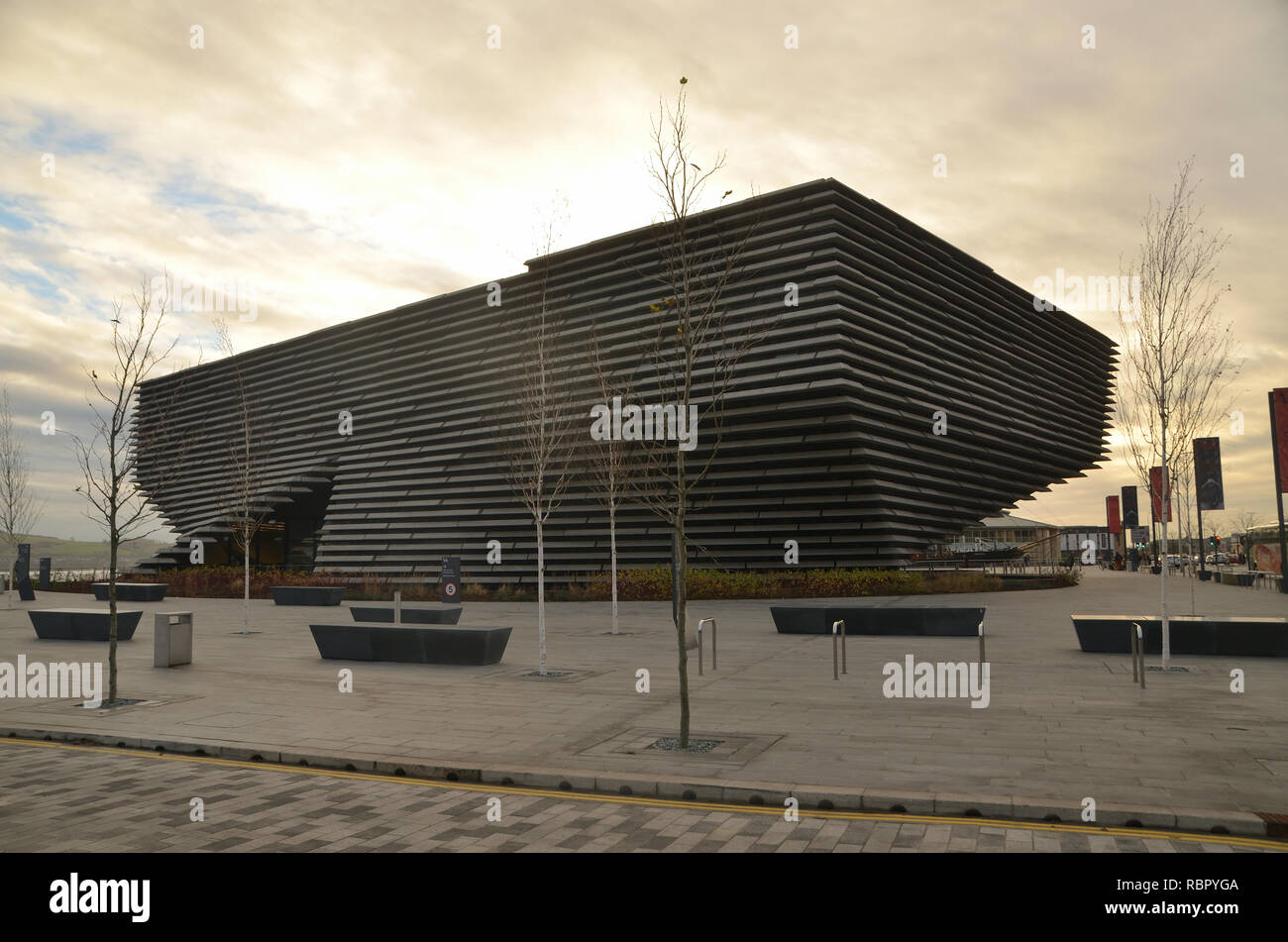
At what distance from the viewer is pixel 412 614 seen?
2098 cm

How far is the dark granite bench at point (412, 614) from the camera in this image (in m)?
20.8

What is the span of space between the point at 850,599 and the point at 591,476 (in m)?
10.3

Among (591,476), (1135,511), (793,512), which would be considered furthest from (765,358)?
(1135,511)

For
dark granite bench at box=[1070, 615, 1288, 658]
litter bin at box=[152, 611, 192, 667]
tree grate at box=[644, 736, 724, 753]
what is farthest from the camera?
litter bin at box=[152, 611, 192, 667]

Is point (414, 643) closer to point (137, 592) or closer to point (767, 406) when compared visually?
point (767, 406)

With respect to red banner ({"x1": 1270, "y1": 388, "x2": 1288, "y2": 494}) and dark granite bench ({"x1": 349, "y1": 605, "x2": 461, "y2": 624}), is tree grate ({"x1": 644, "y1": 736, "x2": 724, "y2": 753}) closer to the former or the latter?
dark granite bench ({"x1": 349, "y1": 605, "x2": 461, "y2": 624})

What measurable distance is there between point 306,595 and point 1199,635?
28.7 metres

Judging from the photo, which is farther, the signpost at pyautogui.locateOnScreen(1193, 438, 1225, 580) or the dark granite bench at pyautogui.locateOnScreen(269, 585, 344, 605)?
the signpost at pyautogui.locateOnScreen(1193, 438, 1225, 580)

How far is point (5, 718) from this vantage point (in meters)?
10.7

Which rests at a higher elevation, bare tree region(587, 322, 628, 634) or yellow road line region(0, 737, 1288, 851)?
bare tree region(587, 322, 628, 634)

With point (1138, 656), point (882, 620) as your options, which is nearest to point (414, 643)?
point (882, 620)

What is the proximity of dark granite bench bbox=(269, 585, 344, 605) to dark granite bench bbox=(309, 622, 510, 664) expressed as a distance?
1667 cm

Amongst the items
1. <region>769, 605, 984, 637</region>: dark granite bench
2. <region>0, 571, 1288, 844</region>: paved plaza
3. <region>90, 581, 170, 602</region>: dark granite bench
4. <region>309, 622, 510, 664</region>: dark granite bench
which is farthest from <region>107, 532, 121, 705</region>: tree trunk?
<region>90, 581, 170, 602</region>: dark granite bench

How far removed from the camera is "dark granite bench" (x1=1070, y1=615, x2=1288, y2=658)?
14258 millimetres
